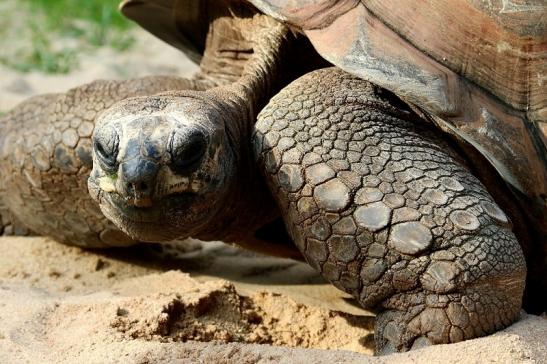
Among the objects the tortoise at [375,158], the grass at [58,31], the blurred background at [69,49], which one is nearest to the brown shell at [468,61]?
the tortoise at [375,158]

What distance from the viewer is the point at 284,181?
3283 millimetres

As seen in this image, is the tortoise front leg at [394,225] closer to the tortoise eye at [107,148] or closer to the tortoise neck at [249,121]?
the tortoise neck at [249,121]

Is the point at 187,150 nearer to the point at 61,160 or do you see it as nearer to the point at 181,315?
the point at 181,315

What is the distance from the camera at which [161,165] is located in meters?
2.98

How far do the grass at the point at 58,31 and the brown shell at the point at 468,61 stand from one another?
4.64m

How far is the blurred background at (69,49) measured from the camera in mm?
7473

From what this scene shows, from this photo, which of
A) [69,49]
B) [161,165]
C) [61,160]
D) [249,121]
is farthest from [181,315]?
[69,49]

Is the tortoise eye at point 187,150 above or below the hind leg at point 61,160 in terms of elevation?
above

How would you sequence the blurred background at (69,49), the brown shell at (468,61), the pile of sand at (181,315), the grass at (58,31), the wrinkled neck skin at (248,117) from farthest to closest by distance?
the grass at (58,31)
the blurred background at (69,49)
the wrinkled neck skin at (248,117)
the brown shell at (468,61)
the pile of sand at (181,315)

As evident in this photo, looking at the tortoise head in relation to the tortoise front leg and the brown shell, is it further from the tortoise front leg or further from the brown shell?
the brown shell

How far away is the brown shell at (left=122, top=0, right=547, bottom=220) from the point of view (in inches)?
134

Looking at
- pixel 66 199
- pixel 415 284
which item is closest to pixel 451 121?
pixel 415 284

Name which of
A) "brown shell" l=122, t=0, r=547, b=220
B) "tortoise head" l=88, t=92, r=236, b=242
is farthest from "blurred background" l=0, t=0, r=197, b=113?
"brown shell" l=122, t=0, r=547, b=220

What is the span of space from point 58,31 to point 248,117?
5.61 metres
